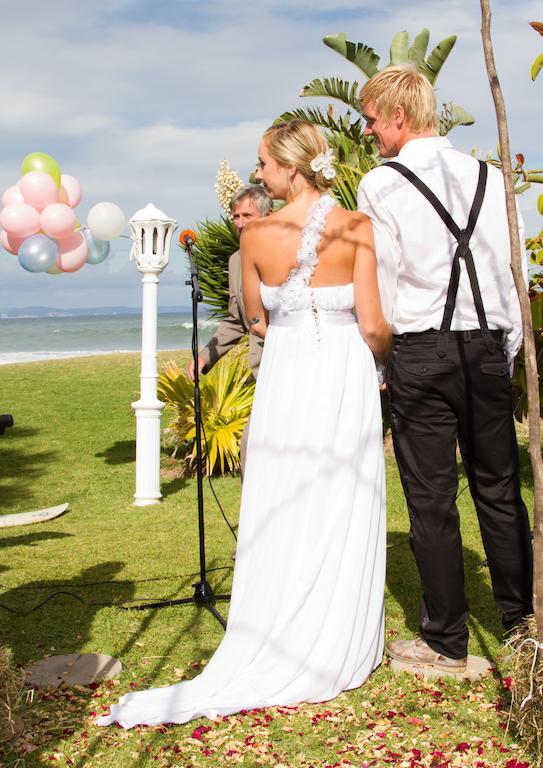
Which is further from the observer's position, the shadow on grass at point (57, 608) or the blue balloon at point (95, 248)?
the blue balloon at point (95, 248)

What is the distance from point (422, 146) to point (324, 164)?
38cm

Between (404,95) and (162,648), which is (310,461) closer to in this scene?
(162,648)

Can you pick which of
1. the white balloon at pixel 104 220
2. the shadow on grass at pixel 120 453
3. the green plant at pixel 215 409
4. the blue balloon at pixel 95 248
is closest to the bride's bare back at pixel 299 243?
the white balloon at pixel 104 220

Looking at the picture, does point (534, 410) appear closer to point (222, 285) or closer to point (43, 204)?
point (43, 204)

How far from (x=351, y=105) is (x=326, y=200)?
958cm

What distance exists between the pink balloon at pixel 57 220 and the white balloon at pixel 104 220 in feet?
0.75

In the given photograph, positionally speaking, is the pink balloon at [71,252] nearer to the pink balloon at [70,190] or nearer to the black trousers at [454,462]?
the pink balloon at [70,190]

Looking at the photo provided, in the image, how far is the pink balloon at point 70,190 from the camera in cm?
819

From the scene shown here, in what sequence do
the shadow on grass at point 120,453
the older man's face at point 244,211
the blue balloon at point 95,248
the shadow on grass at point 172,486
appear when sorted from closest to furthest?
the older man's face at point 244,211, the blue balloon at point 95,248, the shadow on grass at point 172,486, the shadow on grass at point 120,453

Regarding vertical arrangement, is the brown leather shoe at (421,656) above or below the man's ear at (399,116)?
below

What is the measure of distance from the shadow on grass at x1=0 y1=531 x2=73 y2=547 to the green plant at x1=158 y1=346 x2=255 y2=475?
2.39m

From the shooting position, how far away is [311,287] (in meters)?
3.52

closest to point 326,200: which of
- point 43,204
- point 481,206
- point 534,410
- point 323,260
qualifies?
point 323,260

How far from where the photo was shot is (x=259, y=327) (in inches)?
151
